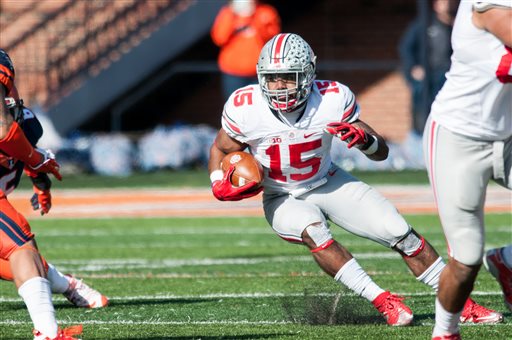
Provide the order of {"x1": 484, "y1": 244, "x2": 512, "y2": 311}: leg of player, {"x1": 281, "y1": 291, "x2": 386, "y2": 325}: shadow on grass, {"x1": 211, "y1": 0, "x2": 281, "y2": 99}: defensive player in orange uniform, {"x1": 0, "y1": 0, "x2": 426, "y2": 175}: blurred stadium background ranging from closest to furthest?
{"x1": 484, "y1": 244, "x2": 512, "y2": 311}: leg of player < {"x1": 281, "y1": 291, "x2": 386, "y2": 325}: shadow on grass < {"x1": 211, "y1": 0, "x2": 281, "y2": 99}: defensive player in orange uniform < {"x1": 0, "y1": 0, "x2": 426, "y2": 175}: blurred stadium background

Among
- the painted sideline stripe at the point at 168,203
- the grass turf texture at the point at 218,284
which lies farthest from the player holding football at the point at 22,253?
the painted sideline stripe at the point at 168,203

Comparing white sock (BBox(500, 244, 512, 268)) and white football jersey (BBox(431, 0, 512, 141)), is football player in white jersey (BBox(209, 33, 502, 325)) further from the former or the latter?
white football jersey (BBox(431, 0, 512, 141))

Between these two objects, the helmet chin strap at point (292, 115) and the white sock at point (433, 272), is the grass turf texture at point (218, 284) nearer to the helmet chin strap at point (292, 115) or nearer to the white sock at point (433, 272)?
the white sock at point (433, 272)

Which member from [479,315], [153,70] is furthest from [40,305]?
[153,70]

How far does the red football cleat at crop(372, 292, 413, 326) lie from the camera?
5.19 m

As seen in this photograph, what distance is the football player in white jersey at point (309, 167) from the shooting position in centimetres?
533

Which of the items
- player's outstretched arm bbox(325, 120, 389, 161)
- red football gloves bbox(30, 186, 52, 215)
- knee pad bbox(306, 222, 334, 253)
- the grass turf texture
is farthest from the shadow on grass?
red football gloves bbox(30, 186, 52, 215)

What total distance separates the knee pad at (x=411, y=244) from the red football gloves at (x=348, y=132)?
1.64 ft

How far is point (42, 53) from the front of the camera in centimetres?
1658

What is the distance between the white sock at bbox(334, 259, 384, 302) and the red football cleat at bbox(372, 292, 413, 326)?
3 centimetres

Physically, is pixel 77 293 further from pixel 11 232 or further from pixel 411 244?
pixel 411 244

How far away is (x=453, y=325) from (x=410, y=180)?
9.22 metres

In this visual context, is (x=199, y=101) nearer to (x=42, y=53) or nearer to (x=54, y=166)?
(x=42, y=53)

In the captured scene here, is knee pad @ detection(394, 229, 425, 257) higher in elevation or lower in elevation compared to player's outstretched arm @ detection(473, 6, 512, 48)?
lower
